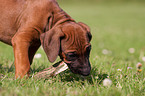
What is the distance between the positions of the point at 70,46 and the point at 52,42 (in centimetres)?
23

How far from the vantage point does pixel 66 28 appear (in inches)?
112

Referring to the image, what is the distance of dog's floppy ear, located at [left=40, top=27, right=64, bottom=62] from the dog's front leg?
241 mm

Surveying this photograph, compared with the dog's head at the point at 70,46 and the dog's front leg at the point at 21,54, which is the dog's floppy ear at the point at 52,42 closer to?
the dog's head at the point at 70,46

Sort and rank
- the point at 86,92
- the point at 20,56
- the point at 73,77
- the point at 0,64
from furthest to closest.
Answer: the point at 0,64 → the point at 73,77 → the point at 20,56 → the point at 86,92

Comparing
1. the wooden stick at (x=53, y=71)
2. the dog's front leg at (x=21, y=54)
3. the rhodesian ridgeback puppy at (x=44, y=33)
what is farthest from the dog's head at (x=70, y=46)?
the dog's front leg at (x=21, y=54)

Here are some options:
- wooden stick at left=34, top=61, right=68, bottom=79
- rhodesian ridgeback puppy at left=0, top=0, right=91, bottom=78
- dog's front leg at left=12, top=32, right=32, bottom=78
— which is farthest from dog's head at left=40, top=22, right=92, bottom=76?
dog's front leg at left=12, top=32, right=32, bottom=78

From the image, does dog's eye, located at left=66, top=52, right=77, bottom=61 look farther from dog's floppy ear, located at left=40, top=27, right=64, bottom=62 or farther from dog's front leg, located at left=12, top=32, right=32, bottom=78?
dog's front leg, located at left=12, top=32, right=32, bottom=78

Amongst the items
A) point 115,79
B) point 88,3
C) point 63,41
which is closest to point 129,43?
point 115,79

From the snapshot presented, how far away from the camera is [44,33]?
280 cm

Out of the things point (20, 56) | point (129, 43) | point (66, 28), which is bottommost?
point (129, 43)

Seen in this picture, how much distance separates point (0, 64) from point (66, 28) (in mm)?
1426

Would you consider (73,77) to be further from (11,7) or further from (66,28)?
(11,7)

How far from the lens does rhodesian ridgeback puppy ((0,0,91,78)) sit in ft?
8.95

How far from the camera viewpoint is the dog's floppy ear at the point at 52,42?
271 cm
